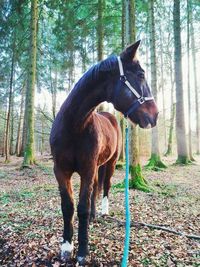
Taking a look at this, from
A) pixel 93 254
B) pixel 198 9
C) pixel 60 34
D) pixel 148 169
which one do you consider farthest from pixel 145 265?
pixel 198 9

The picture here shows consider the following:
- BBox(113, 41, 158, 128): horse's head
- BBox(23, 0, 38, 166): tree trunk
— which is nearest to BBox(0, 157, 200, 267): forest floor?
BBox(113, 41, 158, 128): horse's head

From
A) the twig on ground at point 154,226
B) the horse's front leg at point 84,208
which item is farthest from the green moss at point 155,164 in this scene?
the horse's front leg at point 84,208

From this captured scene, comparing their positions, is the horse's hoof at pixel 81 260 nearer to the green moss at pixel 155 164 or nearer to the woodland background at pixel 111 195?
A: the woodland background at pixel 111 195

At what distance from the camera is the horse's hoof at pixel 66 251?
365 centimetres

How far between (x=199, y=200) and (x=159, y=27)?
18.3 meters

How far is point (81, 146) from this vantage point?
11.0 ft

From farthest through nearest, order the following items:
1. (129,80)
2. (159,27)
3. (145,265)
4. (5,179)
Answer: (159,27) → (5,179) → (145,265) → (129,80)

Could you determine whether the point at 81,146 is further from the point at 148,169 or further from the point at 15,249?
the point at 148,169

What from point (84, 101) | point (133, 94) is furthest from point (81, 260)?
point (133, 94)

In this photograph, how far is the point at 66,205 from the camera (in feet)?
11.9

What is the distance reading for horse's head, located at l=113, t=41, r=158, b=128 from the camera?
295 centimetres

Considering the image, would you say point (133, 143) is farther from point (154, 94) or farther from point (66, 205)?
point (154, 94)

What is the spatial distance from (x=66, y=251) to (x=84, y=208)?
2.26 ft

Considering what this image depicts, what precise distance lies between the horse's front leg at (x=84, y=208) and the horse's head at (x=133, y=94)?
93cm
